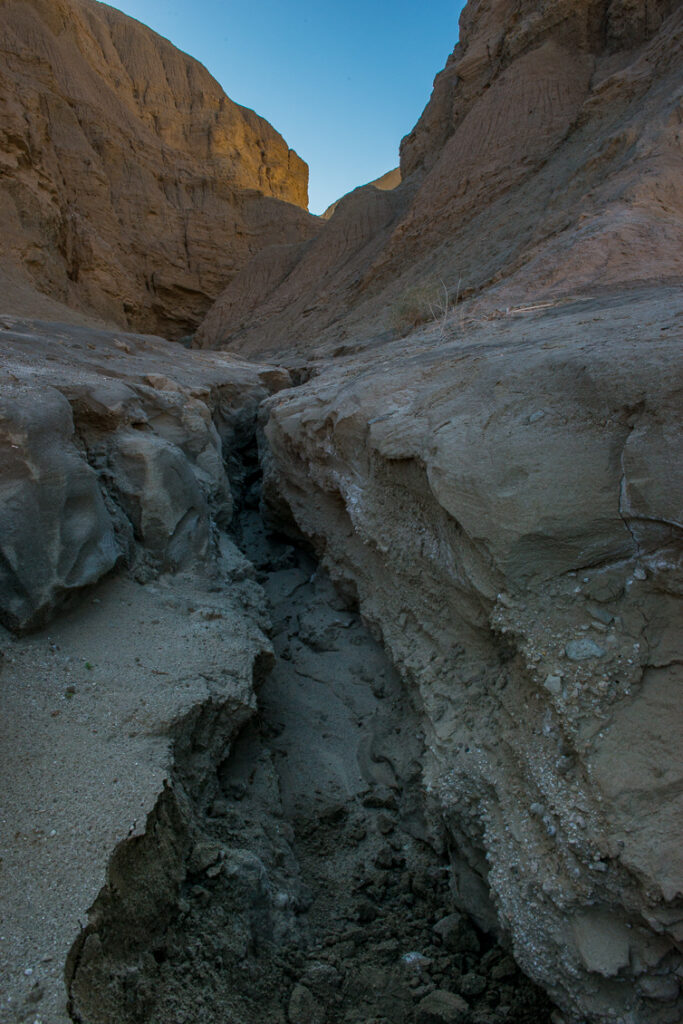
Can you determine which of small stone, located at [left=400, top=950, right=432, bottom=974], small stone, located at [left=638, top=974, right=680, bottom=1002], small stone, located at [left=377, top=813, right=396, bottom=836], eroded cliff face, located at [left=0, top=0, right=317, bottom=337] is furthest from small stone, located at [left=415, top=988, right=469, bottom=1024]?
eroded cliff face, located at [left=0, top=0, right=317, bottom=337]

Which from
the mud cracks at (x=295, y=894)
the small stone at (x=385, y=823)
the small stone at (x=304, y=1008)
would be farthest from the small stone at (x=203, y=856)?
the small stone at (x=385, y=823)

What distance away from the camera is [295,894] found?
8.46 feet

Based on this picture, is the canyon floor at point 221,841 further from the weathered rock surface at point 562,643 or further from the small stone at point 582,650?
the small stone at point 582,650

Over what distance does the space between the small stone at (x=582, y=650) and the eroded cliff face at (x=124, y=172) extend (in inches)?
366

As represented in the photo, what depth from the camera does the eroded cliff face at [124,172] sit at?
1070 centimetres

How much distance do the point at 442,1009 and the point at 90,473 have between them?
282 cm

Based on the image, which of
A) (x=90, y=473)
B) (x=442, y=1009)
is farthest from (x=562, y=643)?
(x=90, y=473)

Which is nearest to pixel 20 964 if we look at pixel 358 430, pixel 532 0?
pixel 358 430

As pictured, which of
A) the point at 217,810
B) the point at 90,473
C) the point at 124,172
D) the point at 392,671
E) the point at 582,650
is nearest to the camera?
the point at 582,650

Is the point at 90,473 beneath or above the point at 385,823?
above

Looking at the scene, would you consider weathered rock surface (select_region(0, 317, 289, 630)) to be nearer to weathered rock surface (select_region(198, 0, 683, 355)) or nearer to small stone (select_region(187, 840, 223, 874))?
small stone (select_region(187, 840, 223, 874))

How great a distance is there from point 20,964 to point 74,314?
32.7 ft

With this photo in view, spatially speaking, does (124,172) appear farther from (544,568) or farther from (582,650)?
(582,650)

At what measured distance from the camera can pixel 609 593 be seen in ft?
6.81
